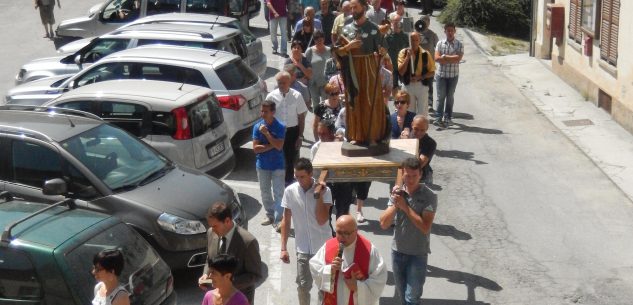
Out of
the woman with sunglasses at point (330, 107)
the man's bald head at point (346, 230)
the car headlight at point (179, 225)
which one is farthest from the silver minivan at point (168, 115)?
the man's bald head at point (346, 230)

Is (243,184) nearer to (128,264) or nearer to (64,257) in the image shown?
(128,264)

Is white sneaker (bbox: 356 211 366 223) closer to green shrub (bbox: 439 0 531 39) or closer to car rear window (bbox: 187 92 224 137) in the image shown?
car rear window (bbox: 187 92 224 137)

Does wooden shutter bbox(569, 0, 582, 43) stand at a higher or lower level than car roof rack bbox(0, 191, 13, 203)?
lower

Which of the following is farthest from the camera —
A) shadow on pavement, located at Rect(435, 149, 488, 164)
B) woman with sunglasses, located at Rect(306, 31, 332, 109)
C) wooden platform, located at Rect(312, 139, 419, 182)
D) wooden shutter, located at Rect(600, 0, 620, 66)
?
wooden shutter, located at Rect(600, 0, 620, 66)

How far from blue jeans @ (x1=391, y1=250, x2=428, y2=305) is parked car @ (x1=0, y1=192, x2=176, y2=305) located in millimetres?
2125

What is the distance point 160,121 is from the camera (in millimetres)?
13445

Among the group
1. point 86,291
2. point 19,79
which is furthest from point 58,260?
point 19,79

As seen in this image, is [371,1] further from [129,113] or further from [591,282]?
[591,282]

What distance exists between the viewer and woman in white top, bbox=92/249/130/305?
7.39 m

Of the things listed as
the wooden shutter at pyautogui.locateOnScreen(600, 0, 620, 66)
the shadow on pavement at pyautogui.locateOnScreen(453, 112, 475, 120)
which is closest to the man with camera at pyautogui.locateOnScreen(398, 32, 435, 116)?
the shadow on pavement at pyautogui.locateOnScreen(453, 112, 475, 120)

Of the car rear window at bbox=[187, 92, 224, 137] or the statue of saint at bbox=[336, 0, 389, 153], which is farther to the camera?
the car rear window at bbox=[187, 92, 224, 137]

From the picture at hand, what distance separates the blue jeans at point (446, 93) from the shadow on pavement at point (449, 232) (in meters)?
5.12

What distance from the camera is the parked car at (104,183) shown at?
35.2 feet

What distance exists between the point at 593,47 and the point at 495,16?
24.4 ft
